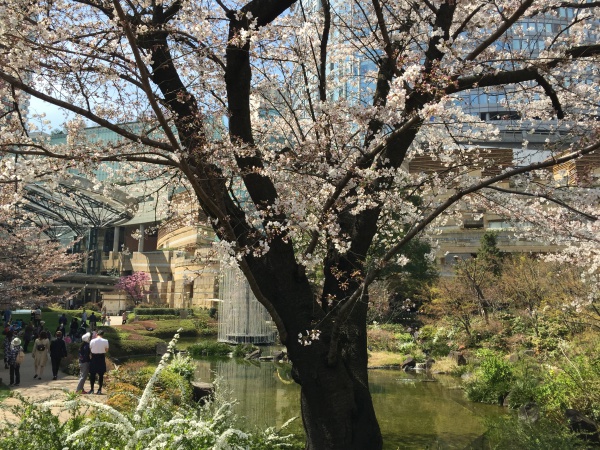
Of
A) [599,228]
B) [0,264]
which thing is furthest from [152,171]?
[0,264]

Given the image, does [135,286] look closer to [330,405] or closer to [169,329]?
[169,329]

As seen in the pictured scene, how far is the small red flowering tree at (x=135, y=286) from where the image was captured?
55.8 metres

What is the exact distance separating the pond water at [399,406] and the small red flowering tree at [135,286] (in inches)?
1617

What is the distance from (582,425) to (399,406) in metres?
4.57

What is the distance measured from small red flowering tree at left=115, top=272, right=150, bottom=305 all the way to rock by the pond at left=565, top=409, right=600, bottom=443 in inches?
2095

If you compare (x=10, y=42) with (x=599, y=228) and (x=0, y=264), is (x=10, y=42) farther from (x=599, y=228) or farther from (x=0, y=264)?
(x=0, y=264)

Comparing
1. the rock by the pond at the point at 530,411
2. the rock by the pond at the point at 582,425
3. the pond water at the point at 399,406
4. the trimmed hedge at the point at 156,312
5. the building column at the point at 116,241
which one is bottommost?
the pond water at the point at 399,406

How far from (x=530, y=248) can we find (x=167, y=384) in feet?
135

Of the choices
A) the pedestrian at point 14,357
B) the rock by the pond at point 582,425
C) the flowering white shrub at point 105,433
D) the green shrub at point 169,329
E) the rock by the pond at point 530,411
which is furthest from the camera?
the green shrub at point 169,329

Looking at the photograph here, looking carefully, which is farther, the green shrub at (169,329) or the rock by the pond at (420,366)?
the green shrub at (169,329)

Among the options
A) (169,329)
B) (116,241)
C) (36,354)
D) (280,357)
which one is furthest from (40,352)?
(116,241)

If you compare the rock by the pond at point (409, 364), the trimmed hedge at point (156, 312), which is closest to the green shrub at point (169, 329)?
the trimmed hedge at point (156, 312)

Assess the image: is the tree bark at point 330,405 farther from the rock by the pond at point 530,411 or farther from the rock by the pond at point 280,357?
the rock by the pond at point 280,357

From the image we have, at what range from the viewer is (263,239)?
17.8 ft
